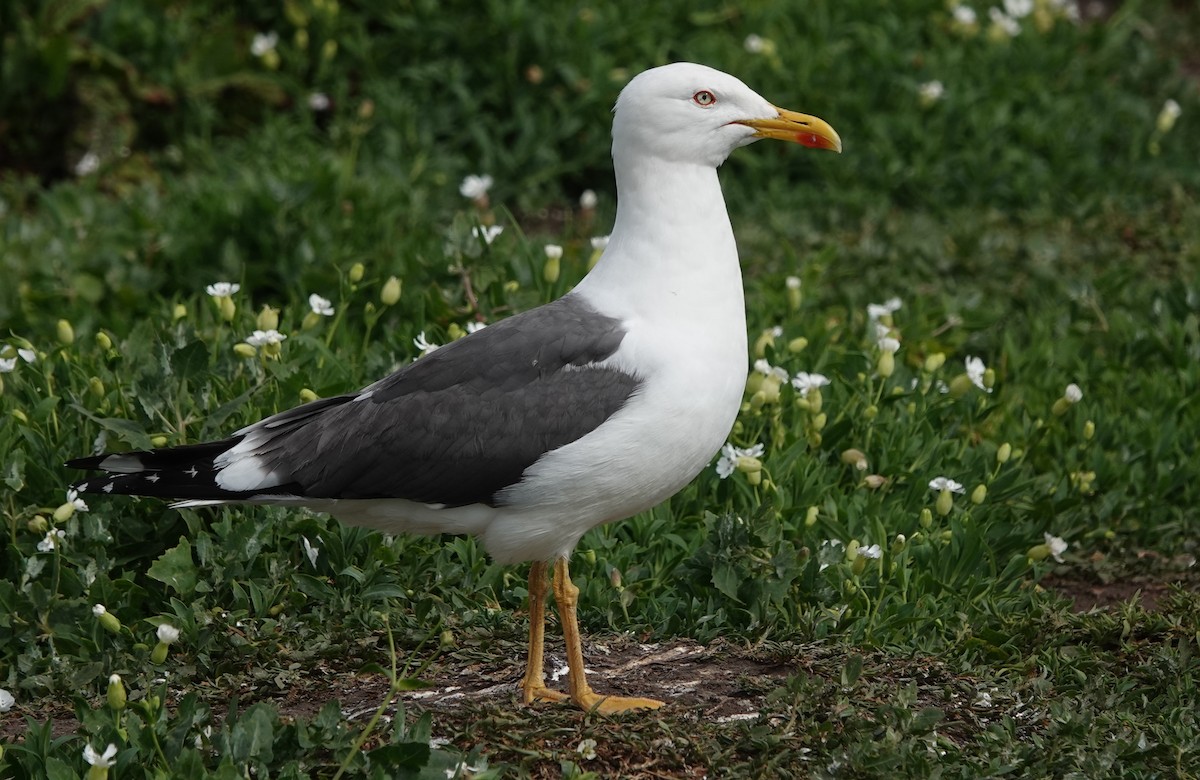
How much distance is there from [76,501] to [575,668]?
159cm

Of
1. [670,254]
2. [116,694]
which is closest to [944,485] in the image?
[670,254]

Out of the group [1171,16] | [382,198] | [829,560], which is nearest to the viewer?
[829,560]

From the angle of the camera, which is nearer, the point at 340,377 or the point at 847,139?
the point at 340,377

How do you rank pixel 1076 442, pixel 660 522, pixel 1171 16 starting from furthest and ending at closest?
pixel 1171 16 < pixel 1076 442 < pixel 660 522

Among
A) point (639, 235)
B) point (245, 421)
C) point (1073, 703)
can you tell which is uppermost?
point (639, 235)

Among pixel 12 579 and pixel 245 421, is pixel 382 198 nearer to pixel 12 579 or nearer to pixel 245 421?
pixel 245 421

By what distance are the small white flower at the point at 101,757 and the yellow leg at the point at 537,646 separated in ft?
3.41

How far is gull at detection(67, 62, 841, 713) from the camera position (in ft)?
12.8

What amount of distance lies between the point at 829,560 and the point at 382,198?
3.32 metres

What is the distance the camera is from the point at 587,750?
3.74 metres

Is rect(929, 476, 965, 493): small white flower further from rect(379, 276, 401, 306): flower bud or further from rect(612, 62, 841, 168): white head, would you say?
rect(379, 276, 401, 306): flower bud

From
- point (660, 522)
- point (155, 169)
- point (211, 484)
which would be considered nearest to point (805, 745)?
→ point (660, 522)

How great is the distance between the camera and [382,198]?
7.18 meters

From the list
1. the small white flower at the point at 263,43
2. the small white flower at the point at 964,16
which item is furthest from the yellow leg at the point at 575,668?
the small white flower at the point at 964,16
